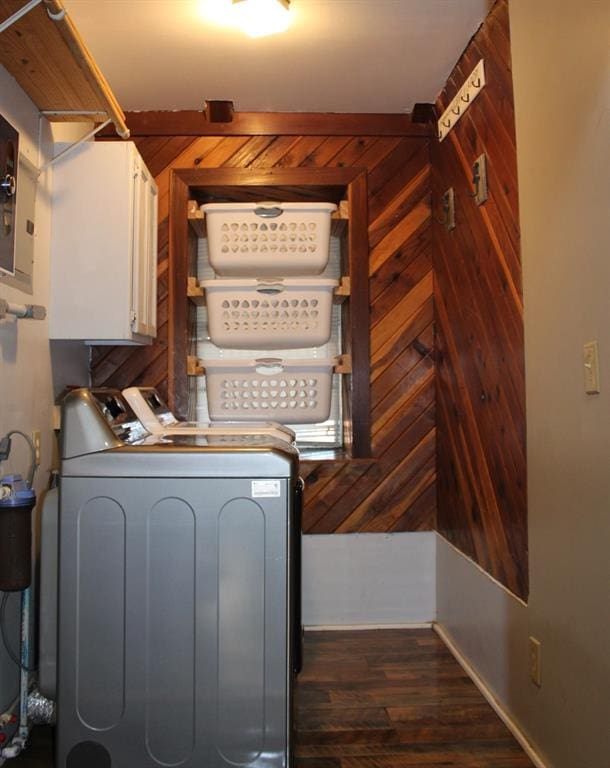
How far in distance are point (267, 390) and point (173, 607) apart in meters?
1.39

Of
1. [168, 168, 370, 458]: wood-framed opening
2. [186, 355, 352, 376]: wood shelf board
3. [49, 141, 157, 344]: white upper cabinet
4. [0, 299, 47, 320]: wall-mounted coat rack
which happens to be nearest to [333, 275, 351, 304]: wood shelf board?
[168, 168, 370, 458]: wood-framed opening

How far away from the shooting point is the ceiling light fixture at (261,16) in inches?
86.4

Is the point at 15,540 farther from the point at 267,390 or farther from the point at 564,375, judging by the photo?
the point at 564,375

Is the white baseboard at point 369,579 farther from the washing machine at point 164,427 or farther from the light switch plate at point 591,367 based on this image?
the light switch plate at point 591,367

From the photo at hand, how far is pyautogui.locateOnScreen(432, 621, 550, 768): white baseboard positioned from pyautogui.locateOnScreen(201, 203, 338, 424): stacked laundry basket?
1154 millimetres

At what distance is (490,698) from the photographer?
91.9 inches

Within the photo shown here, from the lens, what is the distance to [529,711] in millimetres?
2016

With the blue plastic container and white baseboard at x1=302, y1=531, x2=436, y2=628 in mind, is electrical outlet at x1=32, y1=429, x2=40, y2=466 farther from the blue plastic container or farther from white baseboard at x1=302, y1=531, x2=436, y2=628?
white baseboard at x1=302, y1=531, x2=436, y2=628

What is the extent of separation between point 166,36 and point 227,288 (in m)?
1.06

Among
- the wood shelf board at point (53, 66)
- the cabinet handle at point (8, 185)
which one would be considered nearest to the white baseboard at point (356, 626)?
the cabinet handle at point (8, 185)

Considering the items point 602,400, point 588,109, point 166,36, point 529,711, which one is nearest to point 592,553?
point 602,400

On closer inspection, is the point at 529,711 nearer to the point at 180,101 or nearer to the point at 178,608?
the point at 178,608

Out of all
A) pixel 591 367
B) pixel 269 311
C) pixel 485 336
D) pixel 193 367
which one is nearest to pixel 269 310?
pixel 269 311

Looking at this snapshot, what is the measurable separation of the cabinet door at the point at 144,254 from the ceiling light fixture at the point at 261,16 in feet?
2.22
